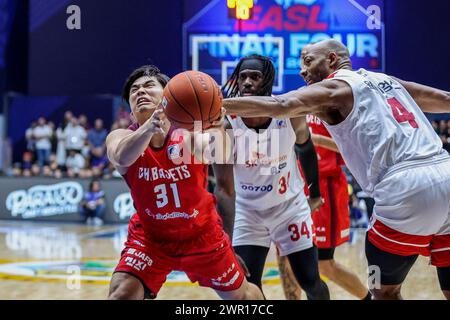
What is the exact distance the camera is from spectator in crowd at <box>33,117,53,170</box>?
15.0 m

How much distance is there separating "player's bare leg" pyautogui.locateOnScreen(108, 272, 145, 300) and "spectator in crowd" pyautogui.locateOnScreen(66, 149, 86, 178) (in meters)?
10.5

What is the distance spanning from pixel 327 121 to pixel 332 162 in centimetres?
220

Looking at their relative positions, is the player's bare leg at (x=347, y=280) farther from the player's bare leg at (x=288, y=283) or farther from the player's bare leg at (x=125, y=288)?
the player's bare leg at (x=125, y=288)

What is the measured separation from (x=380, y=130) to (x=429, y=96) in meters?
0.60

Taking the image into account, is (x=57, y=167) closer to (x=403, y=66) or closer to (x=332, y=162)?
(x=403, y=66)

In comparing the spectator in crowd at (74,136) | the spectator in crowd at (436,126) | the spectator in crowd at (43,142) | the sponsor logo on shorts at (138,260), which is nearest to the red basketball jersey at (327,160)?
the spectator in crowd at (436,126)

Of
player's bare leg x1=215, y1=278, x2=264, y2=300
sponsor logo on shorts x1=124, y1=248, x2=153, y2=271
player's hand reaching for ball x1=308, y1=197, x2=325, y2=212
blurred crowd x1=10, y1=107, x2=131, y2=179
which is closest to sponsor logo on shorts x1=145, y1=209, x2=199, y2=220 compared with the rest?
sponsor logo on shorts x1=124, y1=248, x2=153, y2=271

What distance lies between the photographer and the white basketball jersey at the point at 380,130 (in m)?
3.06

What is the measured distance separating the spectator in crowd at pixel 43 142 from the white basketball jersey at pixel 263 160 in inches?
453

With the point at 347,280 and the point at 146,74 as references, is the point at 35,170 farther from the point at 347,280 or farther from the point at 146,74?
the point at 146,74

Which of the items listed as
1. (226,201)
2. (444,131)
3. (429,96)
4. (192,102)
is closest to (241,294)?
(226,201)

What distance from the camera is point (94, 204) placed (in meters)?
12.5

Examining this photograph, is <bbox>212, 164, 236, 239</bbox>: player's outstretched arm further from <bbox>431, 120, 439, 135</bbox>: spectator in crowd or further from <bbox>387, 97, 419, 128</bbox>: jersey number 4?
<bbox>431, 120, 439, 135</bbox>: spectator in crowd
